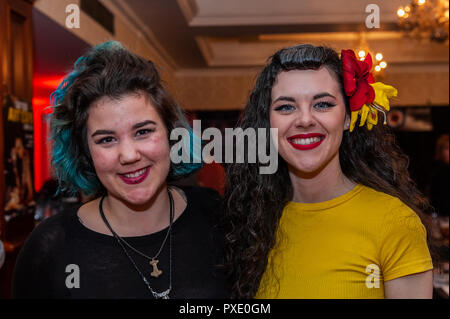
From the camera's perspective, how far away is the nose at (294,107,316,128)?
1285 millimetres

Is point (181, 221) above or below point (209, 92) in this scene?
below

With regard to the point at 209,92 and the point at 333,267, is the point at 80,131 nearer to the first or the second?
the point at 333,267

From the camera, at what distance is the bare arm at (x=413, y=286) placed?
3.96 feet

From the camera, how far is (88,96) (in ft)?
4.14

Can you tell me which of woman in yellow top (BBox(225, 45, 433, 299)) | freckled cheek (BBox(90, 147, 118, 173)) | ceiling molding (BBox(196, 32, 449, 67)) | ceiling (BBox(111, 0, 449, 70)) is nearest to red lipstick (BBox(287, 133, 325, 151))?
woman in yellow top (BBox(225, 45, 433, 299))

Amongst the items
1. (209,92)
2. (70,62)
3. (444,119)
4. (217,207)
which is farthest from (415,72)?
(217,207)

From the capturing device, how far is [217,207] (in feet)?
5.24

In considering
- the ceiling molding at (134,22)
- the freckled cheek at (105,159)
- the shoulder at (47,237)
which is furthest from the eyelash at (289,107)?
the ceiling molding at (134,22)

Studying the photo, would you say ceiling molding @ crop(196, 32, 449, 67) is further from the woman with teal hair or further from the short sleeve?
the short sleeve

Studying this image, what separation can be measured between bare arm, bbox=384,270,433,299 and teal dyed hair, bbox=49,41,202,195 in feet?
2.62

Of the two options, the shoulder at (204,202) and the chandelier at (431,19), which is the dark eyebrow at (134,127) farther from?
the chandelier at (431,19)

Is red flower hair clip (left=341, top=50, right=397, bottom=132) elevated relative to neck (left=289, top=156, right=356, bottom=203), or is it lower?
elevated

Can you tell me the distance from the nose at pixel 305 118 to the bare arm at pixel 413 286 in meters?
0.50
